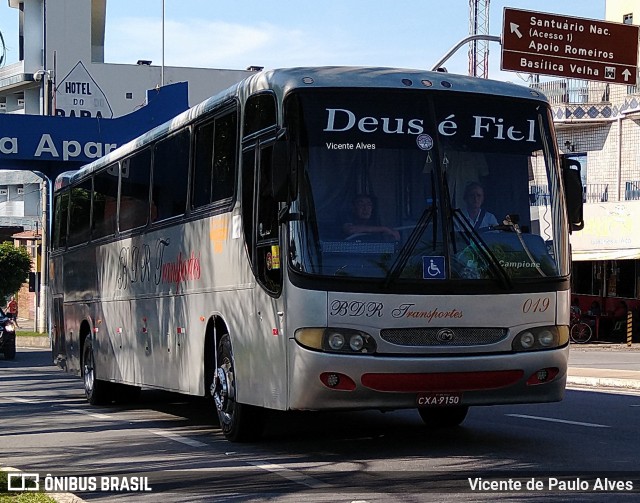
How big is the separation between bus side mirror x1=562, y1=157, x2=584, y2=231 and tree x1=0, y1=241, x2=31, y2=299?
5904cm

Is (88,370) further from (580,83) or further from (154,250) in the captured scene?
(580,83)

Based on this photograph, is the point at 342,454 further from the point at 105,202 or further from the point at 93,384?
the point at 93,384

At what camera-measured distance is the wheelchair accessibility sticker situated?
10.7 meters

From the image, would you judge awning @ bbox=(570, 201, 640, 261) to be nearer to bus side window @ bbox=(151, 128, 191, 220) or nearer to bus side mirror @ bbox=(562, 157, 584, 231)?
bus side window @ bbox=(151, 128, 191, 220)

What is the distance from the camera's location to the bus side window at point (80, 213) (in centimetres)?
1944

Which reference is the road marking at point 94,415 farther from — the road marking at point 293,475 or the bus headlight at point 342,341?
the bus headlight at point 342,341

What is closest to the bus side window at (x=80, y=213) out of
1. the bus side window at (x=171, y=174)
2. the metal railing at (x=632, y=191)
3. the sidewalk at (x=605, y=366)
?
the bus side window at (x=171, y=174)

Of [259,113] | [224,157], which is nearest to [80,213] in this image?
[224,157]

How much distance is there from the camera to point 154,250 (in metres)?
15.2

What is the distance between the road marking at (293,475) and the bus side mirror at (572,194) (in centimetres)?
340

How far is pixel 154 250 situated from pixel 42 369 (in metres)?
15.5

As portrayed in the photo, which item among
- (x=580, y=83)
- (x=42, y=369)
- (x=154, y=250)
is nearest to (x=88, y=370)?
(x=154, y=250)

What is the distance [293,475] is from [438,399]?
4.91 feet

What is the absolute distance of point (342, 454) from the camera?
11289 mm
